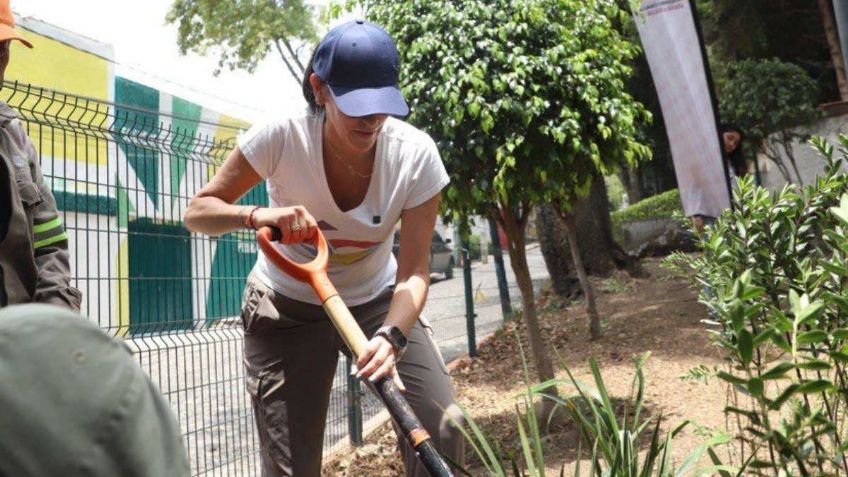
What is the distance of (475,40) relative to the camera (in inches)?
221

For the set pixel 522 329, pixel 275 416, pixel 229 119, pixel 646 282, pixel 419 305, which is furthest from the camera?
pixel 229 119

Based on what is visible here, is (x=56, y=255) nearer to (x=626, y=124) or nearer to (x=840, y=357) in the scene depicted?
(x=840, y=357)

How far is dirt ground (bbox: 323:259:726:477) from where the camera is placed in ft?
18.5

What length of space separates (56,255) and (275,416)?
0.91 metres

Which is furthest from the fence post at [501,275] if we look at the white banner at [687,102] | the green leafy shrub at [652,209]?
the green leafy shrub at [652,209]

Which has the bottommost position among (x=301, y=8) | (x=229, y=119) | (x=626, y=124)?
(x=626, y=124)

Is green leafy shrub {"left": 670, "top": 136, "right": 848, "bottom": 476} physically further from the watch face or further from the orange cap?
the orange cap

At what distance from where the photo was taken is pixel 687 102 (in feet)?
23.1

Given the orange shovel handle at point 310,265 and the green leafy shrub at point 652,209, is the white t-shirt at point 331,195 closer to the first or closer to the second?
the orange shovel handle at point 310,265

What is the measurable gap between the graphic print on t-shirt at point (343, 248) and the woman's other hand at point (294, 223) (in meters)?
0.40

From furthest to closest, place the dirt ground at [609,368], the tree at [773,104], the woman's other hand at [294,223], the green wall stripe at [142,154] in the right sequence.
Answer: the tree at [773,104] < the dirt ground at [609,368] < the green wall stripe at [142,154] < the woman's other hand at [294,223]

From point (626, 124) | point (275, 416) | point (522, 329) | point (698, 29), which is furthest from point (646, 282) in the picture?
point (275, 416)


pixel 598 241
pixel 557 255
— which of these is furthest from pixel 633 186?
pixel 557 255

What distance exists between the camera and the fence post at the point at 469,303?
861 cm
